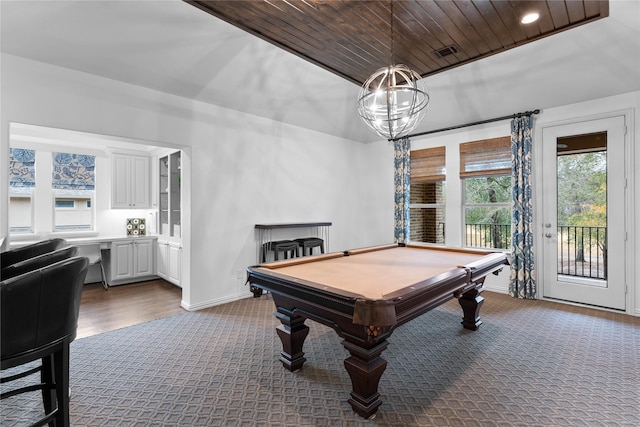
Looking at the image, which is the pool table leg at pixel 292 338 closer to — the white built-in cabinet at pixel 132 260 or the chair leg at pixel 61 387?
the chair leg at pixel 61 387

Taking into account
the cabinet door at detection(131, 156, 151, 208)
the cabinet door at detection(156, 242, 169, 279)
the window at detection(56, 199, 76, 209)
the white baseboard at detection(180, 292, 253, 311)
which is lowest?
the white baseboard at detection(180, 292, 253, 311)

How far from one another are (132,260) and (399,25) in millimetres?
5346

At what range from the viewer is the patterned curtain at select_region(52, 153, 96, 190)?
515cm

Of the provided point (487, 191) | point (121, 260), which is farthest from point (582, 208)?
point (121, 260)

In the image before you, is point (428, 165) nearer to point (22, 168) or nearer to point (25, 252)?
point (25, 252)

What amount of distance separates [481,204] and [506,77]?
77.8 inches

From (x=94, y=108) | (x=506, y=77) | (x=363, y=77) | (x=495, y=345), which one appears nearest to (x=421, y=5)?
(x=363, y=77)

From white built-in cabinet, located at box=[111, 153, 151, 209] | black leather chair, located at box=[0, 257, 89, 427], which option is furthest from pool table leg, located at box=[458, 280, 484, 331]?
white built-in cabinet, located at box=[111, 153, 151, 209]

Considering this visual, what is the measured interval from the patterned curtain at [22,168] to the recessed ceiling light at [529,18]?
6.89m

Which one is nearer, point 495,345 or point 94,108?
point 495,345

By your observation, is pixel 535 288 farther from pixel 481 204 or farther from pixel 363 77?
pixel 363 77

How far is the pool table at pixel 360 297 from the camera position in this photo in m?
1.76

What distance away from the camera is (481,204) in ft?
16.3

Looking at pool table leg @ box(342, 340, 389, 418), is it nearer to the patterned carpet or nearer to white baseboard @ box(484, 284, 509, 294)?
the patterned carpet
